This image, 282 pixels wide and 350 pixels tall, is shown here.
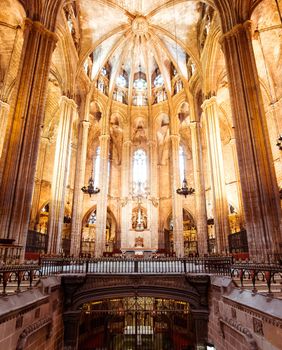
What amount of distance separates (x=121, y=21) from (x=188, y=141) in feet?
43.2

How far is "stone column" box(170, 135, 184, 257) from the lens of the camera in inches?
738

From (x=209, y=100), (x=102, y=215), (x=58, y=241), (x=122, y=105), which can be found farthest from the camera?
(x=122, y=105)

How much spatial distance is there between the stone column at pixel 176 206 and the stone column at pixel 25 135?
1239cm

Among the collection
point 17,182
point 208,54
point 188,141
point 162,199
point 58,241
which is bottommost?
point 58,241

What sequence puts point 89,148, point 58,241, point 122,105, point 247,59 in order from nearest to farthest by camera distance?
point 247,59 → point 58,241 → point 122,105 → point 89,148

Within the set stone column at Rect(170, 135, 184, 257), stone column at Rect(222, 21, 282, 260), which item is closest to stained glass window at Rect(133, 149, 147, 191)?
stone column at Rect(170, 135, 184, 257)

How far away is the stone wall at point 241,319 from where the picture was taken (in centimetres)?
388

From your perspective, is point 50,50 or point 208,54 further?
point 208,54

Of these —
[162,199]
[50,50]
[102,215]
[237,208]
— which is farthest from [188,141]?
[50,50]

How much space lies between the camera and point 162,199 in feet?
80.3

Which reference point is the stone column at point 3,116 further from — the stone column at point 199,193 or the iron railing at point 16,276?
the stone column at point 199,193

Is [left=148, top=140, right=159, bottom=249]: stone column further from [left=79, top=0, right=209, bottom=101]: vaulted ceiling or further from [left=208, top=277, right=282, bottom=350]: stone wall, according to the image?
[left=208, top=277, right=282, bottom=350]: stone wall

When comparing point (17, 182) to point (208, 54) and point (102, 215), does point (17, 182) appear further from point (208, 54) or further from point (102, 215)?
point (208, 54)

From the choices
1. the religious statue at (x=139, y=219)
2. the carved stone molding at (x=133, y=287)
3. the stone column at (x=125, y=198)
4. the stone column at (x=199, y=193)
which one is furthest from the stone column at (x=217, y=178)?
the stone column at (x=125, y=198)
